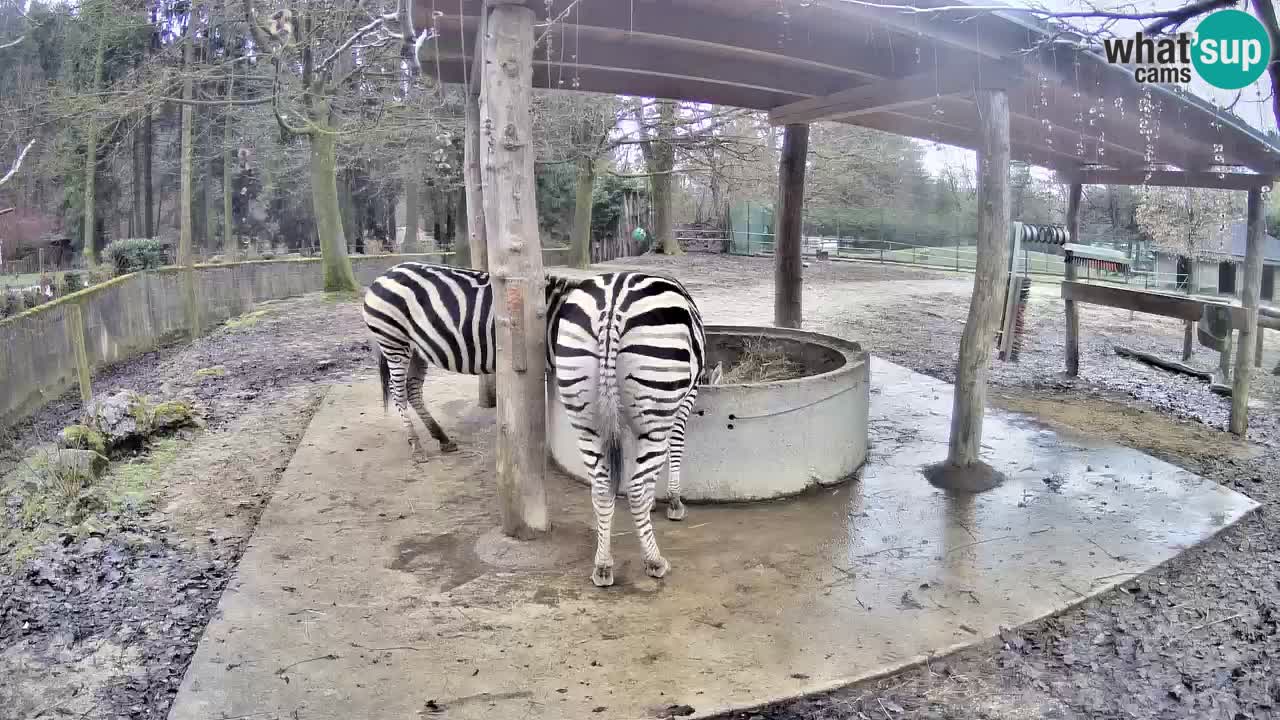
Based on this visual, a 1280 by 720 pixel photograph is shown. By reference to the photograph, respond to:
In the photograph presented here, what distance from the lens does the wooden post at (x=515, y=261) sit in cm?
416

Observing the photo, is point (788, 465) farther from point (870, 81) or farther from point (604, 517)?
point (870, 81)

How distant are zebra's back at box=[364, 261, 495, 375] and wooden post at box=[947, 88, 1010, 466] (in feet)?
11.0

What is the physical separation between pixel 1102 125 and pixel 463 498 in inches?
247

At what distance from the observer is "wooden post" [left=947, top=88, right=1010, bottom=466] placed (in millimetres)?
5410

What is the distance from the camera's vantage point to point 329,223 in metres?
16.6

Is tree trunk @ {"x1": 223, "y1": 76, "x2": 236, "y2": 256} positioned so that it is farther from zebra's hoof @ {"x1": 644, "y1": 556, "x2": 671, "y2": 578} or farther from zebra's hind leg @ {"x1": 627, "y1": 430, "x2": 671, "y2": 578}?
zebra's hoof @ {"x1": 644, "y1": 556, "x2": 671, "y2": 578}

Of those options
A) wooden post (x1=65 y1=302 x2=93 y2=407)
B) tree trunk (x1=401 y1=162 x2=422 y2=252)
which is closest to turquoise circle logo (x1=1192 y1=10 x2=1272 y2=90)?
wooden post (x1=65 y1=302 x2=93 y2=407)

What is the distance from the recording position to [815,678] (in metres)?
3.16

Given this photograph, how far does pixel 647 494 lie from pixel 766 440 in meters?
1.31

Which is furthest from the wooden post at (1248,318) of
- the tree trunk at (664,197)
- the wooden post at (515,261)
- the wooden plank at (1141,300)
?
the tree trunk at (664,197)

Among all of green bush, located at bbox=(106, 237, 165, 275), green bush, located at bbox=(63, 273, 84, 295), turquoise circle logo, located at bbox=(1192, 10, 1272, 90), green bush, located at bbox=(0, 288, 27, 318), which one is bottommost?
green bush, located at bbox=(0, 288, 27, 318)

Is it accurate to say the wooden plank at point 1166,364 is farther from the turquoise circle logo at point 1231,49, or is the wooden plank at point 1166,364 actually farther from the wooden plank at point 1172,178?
the turquoise circle logo at point 1231,49

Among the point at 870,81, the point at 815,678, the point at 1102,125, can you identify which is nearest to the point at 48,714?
the point at 815,678

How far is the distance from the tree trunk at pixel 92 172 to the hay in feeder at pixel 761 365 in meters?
12.3
